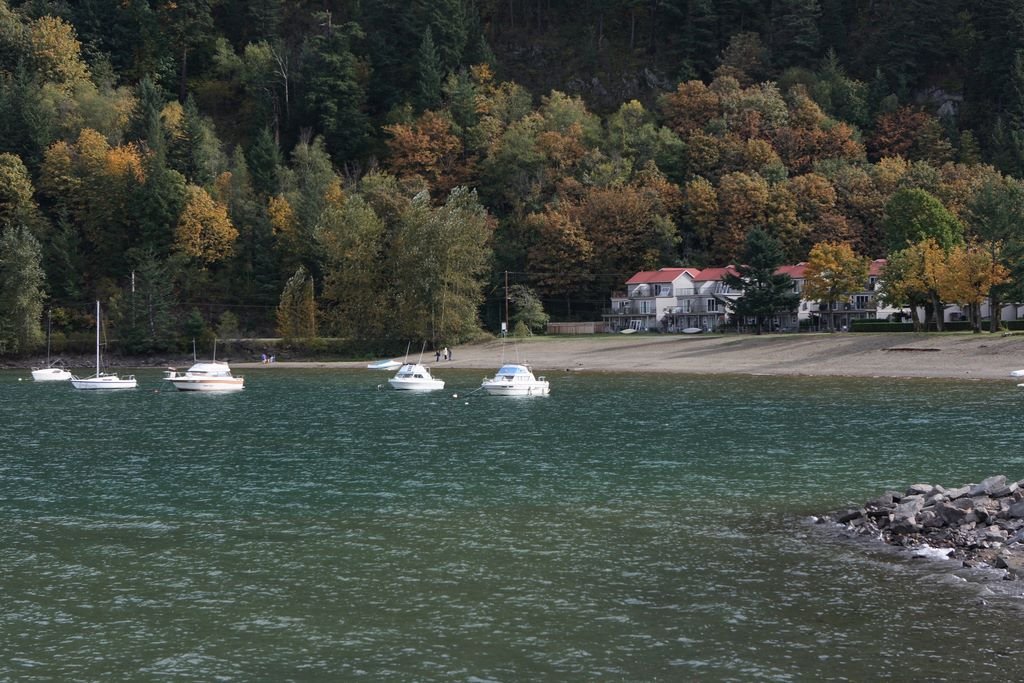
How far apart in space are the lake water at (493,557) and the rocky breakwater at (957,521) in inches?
48.7

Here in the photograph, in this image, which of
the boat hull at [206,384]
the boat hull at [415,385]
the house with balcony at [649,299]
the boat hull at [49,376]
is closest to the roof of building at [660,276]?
the house with balcony at [649,299]

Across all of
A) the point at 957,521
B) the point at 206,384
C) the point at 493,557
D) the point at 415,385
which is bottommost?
the point at 493,557

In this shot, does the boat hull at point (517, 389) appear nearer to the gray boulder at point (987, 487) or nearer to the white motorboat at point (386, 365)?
the white motorboat at point (386, 365)

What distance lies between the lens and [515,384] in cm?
9131

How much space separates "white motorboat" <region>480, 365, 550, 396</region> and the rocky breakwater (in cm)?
5398

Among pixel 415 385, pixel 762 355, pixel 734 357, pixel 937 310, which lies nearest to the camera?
pixel 415 385

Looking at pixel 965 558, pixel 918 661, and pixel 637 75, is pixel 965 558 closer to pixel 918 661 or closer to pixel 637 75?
pixel 918 661

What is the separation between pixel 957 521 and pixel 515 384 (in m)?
59.0

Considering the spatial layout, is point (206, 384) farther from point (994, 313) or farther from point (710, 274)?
point (994, 313)

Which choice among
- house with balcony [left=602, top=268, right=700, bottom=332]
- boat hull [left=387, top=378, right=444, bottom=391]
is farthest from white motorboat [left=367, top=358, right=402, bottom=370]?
house with balcony [left=602, top=268, right=700, bottom=332]

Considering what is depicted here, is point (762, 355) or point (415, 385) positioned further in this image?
point (762, 355)

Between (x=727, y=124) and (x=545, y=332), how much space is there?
48.6m

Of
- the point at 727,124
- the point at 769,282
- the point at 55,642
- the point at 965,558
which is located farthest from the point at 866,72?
the point at 55,642

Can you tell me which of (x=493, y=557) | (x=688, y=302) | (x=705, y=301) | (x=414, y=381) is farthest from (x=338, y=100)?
(x=493, y=557)
